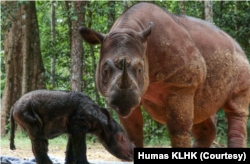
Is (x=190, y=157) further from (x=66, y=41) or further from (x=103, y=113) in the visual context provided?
(x=66, y=41)

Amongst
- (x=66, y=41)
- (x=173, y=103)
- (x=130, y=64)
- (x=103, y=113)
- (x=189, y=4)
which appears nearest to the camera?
(x=130, y=64)

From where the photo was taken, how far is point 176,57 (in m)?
4.55

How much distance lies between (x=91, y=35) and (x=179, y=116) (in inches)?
55.5

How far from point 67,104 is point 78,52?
644 cm

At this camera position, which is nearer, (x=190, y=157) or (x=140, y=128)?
(x=190, y=157)

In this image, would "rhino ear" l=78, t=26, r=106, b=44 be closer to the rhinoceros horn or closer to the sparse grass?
the rhinoceros horn

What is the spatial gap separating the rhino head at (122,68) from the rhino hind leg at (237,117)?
2406mm

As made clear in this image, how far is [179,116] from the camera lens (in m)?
4.51

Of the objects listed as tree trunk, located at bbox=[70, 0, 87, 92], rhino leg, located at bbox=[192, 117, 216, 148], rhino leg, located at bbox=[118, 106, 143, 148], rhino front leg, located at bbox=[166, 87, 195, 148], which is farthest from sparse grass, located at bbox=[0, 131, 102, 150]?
rhino front leg, located at bbox=[166, 87, 195, 148]

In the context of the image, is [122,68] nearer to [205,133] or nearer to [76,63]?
[205,133]

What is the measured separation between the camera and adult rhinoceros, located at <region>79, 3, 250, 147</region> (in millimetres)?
3604

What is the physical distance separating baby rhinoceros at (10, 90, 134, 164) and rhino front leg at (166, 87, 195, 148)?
2.17ft

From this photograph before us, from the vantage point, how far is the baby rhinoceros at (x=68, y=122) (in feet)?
A: 14.8

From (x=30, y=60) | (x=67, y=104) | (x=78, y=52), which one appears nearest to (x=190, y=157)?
(x=67, y=104)
